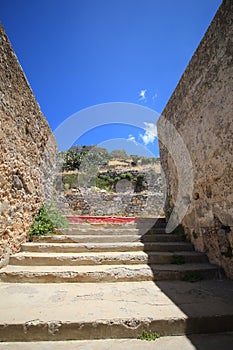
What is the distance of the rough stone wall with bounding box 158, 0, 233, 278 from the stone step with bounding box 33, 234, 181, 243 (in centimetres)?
44

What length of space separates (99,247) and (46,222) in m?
1.31

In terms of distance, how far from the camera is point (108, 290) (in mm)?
2383

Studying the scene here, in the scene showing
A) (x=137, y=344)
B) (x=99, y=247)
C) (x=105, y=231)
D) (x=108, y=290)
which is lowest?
(x=137, y=344)

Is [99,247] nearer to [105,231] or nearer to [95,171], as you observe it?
[105,231]

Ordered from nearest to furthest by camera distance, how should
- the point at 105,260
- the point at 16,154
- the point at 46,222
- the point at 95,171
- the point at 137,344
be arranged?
the point at 137,344 < the point at 105,260 < the point at 16,154 < the point at 46,222 < the point at 95,171

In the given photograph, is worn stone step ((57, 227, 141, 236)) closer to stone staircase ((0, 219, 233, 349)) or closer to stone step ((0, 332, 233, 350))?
stone staircase ((0, 219, 233, 349))

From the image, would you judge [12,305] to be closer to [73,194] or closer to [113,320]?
[113,320]

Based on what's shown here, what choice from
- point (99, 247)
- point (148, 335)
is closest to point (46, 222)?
point (99, 247)

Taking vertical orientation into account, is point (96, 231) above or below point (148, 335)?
above

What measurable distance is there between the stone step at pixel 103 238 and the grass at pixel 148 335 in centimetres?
201

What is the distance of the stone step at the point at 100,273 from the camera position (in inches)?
101

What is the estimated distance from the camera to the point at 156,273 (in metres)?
2.75

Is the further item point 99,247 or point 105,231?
point 105,231

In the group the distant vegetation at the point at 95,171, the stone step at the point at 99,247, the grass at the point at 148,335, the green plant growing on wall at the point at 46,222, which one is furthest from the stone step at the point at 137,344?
the distant vegetation at the point at 95,171
